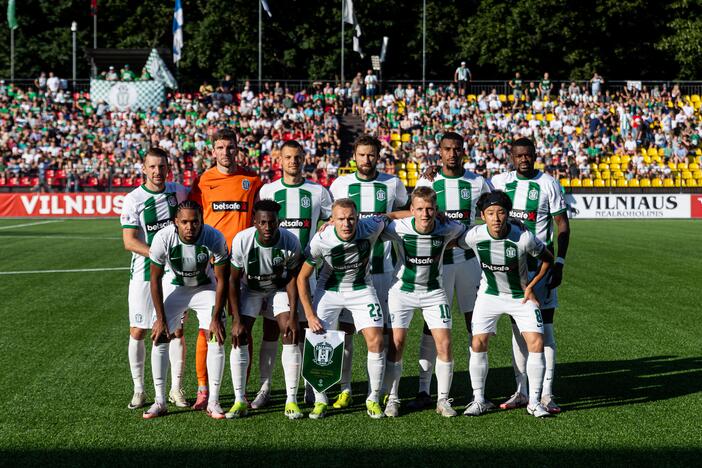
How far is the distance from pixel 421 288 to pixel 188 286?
202 centimetres

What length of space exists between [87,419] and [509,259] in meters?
3.75

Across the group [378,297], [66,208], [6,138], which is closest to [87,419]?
[378,297]

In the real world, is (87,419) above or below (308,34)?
below

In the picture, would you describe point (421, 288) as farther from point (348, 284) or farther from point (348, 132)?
point (348, 132)

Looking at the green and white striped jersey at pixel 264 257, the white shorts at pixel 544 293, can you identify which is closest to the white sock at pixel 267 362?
the green and white striped jersey at pixel 264 257

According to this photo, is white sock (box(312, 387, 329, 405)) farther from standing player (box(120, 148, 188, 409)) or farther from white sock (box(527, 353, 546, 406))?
white sock (box(527, 353, 546, 406))

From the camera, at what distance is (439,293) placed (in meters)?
7.92

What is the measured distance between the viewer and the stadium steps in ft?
137

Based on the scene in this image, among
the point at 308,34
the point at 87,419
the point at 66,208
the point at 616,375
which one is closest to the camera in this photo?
the point at 87,419

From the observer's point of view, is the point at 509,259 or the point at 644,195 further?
the point at 644,195

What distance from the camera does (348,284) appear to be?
7.86 meters

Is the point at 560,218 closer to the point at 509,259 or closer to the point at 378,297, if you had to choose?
the point at 509,259

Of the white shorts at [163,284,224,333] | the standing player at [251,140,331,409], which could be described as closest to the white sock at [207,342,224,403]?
the white shorts at [163,284,224,333]

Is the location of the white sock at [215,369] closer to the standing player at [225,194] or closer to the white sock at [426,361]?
the standing player at [225,194]
